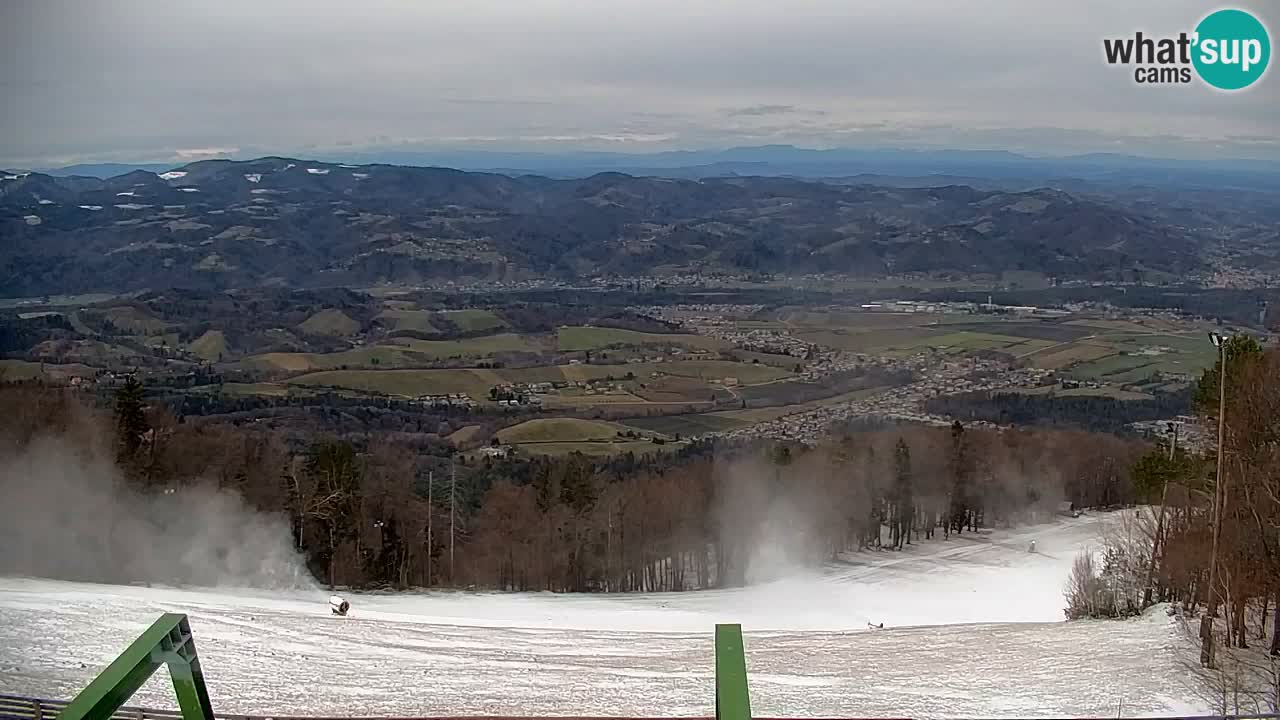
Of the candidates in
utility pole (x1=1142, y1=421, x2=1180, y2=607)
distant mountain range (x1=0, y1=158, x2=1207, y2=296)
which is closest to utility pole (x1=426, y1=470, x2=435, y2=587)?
utility pole (x1=1142, y1=421, x2=1180, y2=607)

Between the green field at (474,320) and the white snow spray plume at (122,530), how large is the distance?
21.6m

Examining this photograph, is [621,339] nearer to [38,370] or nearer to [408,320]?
[408,320]

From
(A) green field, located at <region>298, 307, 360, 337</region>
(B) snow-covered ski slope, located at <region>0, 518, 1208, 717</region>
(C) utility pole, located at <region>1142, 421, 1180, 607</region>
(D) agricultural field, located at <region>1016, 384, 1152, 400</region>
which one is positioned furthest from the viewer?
(A) green field, located at <region>298, 307, 360, 337</region>

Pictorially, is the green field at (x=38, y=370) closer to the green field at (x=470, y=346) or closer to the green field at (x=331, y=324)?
the green field at (x=331, y=324)

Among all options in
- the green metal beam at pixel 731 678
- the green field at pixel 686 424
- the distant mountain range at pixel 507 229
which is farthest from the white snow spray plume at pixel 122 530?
the distant mountain range at pixel 507 229

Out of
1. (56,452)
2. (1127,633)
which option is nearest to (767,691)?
(1127,633)

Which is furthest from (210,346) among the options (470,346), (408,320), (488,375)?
(488,375)

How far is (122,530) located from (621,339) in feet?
73.8

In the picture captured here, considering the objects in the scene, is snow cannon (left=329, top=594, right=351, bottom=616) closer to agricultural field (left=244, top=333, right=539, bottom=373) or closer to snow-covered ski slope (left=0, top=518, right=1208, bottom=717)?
snow-covered ski slope (left=0, top=518, right=1208, bottom=717)

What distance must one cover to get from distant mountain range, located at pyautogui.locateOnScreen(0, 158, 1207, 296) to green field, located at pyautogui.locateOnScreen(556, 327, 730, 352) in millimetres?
8702

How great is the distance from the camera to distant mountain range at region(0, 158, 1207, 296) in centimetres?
3900

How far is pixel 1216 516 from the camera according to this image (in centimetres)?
1016

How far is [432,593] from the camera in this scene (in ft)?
54.6

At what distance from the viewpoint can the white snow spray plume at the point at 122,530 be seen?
15.7 metres
